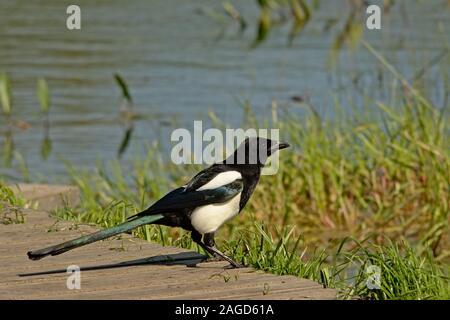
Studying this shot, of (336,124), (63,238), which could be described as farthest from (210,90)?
(63,238)

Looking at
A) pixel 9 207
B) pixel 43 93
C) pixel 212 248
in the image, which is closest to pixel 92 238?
pixel 212 248

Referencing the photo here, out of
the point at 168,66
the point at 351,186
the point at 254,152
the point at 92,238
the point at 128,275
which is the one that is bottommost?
the point at 128,275

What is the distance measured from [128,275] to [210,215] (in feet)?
1.49

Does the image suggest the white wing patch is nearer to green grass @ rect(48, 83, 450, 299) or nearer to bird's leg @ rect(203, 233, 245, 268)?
bird's leg @ rect(203, 233, 245, 268)

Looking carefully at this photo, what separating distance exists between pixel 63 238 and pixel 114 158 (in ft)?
15.0

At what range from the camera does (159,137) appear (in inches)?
434

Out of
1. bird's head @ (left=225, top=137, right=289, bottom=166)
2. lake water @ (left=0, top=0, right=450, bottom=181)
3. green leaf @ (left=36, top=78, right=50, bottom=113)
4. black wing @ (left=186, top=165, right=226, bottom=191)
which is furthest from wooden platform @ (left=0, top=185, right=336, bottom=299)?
green leaf @ (left=36, top=78, right=50, bottom=113)

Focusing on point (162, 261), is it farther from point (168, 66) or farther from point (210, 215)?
point (168, 66)

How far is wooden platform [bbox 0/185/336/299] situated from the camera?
5066mm

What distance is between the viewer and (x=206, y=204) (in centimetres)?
552

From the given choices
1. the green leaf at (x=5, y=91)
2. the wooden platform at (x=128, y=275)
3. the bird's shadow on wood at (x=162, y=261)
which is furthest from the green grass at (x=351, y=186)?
the bird's shadow on wood at (x=162, y=261)
